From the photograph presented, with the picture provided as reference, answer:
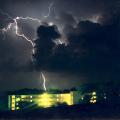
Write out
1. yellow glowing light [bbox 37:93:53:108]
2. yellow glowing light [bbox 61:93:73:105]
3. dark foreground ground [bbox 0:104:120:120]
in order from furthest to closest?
1. yellow glowing light [bbox 61:93:73:105]
2. yellow glowing light [bbox 37:93:53:108]
3. dark foreground ground [bbox 0:104:120:120]

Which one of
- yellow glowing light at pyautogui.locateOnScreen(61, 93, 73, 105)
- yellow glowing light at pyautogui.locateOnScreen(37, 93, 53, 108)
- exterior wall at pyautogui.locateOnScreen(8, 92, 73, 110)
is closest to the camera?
yellow glowing light at pyautogui.locateOnScreen(37, 93, 53, 108)

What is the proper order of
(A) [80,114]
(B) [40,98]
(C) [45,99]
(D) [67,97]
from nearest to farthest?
(A) [80,114]
(C) [45,99]
(B) [40,98]
(D) [67,97]

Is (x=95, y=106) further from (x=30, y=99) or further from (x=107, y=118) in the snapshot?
(x=30, y=99)

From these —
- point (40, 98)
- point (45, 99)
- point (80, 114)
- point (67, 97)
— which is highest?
point (67, 97)

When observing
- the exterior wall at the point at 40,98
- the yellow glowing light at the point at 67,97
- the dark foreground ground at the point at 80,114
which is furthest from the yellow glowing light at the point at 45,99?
the dark foreground ground at the point at 80,114

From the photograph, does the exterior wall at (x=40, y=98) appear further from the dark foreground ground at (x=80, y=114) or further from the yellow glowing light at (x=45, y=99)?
the dark foreground ground at (x=80, y=114)

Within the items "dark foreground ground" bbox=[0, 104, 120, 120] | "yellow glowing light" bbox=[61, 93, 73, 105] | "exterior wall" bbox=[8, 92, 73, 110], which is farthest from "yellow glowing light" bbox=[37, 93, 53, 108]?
"dark foreground ground" bbox=[0, 104, 120, 120]

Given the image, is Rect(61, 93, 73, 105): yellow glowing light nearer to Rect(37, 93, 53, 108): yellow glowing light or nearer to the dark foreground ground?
Rect(37, 93, 53, 108): yellow glowing light

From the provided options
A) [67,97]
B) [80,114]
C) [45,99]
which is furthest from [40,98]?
[80,114]

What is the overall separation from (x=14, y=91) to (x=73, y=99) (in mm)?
18174

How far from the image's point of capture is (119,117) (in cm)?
2903

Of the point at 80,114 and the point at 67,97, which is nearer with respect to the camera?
the point at 80,114

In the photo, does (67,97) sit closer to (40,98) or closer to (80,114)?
(40,98)

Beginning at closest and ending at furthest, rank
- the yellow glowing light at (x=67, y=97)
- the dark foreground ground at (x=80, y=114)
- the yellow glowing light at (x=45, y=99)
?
the dark foreground ground at (x=80, y=114) → the yellow glowing light at (x=45, y=99) → the yellow glowing light at (x=67, y=97)
